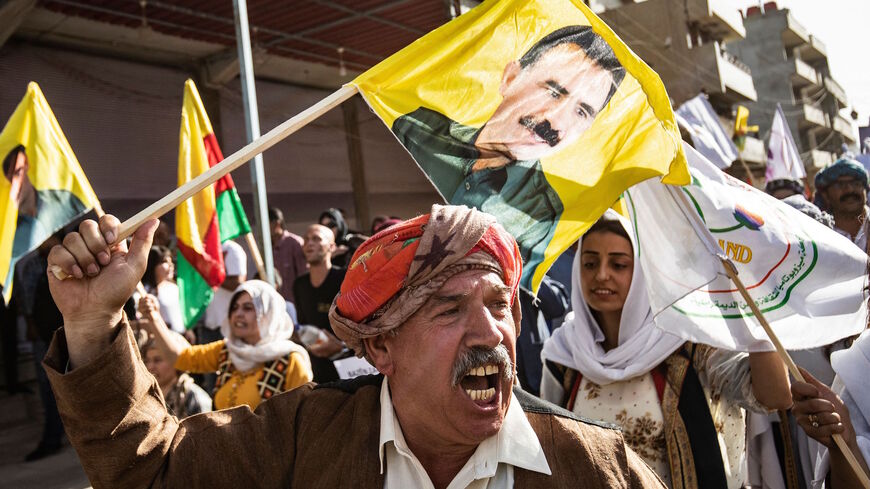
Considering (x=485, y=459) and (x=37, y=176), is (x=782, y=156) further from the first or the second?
(x=485, y=459)

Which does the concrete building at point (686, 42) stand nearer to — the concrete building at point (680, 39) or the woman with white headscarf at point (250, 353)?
the concrete building at point (680, 39)

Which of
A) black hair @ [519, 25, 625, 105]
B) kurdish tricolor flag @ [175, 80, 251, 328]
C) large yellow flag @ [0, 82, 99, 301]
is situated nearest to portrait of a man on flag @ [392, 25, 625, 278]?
black hair @ [519, 25, 625, 105]

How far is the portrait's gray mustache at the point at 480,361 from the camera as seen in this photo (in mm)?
1622

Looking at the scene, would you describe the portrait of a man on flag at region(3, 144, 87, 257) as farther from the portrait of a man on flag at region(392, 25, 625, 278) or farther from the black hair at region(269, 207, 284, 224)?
the black hair at region(269, 207, 284, 224)

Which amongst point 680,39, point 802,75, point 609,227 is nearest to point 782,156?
point 609,227

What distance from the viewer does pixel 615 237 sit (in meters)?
2.90

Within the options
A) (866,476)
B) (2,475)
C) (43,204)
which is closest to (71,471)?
(2,475)

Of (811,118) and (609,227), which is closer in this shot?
(609,227)

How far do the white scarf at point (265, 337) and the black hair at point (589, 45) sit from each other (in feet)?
7.42

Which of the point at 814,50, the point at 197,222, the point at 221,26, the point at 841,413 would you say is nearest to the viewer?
the point at 841,413

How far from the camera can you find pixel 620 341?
9.31 ft

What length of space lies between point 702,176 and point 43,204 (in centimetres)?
361

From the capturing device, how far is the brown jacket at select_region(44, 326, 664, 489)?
144 cm

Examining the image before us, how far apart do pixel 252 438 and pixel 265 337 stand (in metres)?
2.46
